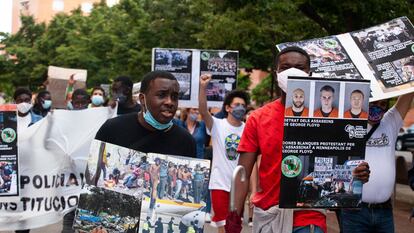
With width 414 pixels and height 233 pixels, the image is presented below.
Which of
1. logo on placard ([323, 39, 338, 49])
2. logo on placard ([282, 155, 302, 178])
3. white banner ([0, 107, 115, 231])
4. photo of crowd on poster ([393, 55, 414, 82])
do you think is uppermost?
logo on placard ([323, 39, 338, 49])

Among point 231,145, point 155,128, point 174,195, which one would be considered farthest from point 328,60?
point 231,145

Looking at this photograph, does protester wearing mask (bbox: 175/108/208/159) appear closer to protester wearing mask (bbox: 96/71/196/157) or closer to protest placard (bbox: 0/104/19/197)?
protest placard (bbox: 0/104/19/197)

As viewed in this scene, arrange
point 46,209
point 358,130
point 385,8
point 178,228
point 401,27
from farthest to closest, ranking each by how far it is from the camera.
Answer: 1. point 385,8
2. point 46,209
3. point 401,27
4. point 358,130
5. point 178,228

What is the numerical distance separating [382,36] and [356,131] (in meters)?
1.26

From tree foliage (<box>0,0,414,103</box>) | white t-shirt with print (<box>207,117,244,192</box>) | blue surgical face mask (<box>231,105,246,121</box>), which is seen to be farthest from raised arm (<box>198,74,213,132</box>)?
tree foliage (<box>0,0,414,103</box>)

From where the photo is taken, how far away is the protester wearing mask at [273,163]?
189 inches

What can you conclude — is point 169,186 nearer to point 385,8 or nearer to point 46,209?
point 46,209

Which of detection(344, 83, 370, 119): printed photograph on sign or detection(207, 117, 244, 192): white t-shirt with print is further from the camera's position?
detection(207, 117, 244, 192): white t-shirt with print

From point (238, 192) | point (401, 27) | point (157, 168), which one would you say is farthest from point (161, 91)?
point (401, 27)

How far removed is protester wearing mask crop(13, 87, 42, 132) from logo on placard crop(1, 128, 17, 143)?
20.2 inches

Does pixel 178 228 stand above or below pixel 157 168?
below

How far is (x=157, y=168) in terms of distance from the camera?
14.5 ft

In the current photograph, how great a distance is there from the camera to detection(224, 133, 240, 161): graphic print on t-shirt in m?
8.66

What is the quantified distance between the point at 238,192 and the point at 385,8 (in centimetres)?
997
